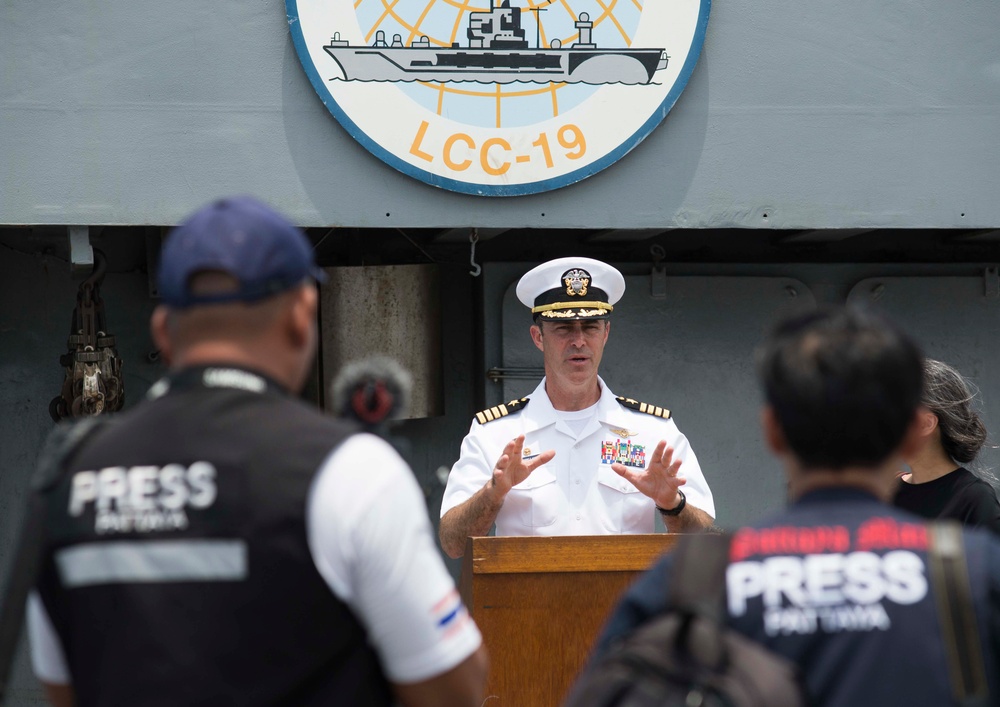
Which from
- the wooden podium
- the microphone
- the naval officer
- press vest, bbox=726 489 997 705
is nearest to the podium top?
the wooden podium

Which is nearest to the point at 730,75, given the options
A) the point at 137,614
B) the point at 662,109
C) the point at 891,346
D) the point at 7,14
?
the point at 662,109

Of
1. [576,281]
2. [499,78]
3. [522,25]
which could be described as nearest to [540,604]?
[576,281]

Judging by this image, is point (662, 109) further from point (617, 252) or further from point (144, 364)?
point (144, 364)

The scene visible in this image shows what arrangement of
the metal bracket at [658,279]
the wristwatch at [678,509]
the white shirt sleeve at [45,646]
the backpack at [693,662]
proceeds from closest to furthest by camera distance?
Answer: the backpack at [693,662] → the white shirt sleeve at [45,646] → the wristwatch at [678,509] → the metal bracket at [658,279]

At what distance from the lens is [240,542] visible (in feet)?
4.79

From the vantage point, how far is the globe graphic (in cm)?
378

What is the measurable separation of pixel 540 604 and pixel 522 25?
6.38 ft

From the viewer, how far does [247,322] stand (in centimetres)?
157

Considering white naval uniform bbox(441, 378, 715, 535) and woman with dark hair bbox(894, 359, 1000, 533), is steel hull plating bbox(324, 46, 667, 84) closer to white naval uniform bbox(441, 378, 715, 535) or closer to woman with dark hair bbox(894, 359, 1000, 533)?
white naval uniform bbox(441, 378, 715, 535)

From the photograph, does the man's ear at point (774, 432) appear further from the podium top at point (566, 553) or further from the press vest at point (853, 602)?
the podium top at point (566, 553)

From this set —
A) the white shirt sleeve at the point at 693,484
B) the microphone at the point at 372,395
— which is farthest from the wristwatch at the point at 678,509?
the microphone at the point at 372,395

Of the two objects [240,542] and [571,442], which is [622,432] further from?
[240,542]

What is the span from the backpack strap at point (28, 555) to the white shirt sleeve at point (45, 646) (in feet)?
0.19

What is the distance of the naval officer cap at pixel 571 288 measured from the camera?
3.62m
